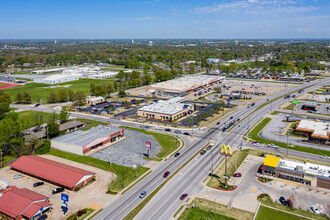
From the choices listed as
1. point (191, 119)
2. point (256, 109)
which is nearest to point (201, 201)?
point (191, 119)

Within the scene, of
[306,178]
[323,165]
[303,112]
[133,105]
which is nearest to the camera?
[306,178]

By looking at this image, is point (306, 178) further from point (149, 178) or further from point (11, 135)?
point (11, 135)

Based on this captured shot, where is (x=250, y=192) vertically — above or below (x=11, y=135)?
below

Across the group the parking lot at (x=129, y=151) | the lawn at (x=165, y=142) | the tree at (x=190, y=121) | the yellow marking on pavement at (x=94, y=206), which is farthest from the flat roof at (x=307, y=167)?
the yellow marking on pavement at (x=94, y=206)

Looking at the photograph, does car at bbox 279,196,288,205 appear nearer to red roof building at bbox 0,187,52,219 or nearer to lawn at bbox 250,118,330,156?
lawn at bbox 250,118,330,156

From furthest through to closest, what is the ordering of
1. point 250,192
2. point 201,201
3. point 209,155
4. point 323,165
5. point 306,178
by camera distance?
point 209,155 → point 323,165 → point 306,178 → point 250,192 → point 201,201

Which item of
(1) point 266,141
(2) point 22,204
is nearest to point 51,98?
(2) point 22,204

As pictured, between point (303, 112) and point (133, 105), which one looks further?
Result: point (133, 105)
